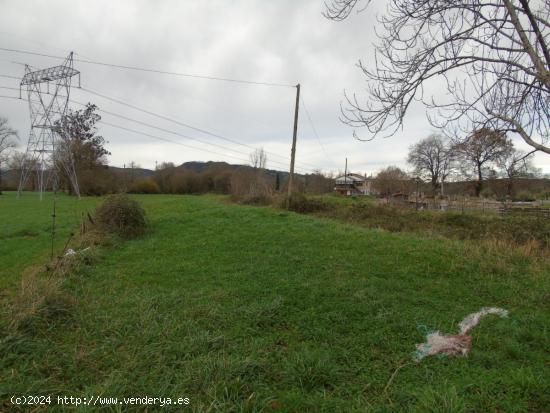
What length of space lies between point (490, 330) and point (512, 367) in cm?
76

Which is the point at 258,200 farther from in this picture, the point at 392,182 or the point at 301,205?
the point at 392,182

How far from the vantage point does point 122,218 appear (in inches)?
381

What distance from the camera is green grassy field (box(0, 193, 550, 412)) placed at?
253 centimetres

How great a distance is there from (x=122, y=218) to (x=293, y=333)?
7.74 metres

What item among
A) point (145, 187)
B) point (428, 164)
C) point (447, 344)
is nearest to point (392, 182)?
point (428, 164)

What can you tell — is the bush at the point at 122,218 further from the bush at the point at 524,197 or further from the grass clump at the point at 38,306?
the bush at the point at 524,197

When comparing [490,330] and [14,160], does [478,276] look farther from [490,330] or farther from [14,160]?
Result: [14,160]

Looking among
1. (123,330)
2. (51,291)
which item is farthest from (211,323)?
→ (51,291)

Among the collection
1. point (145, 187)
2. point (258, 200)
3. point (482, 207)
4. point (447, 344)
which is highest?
point (145, 187)

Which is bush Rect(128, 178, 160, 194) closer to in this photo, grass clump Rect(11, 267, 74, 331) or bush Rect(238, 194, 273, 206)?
bush Rect(238, 194, 273, 206)

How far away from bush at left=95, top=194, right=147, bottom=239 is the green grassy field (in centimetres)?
268

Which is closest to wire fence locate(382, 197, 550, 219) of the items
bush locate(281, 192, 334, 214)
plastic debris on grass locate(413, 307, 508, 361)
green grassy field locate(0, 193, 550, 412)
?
bush locate(281, 192, 334, 214)

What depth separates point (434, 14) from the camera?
12.6 ft

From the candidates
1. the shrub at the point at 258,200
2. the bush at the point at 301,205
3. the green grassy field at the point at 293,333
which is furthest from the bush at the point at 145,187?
the green grassy field at the point at 293,333
